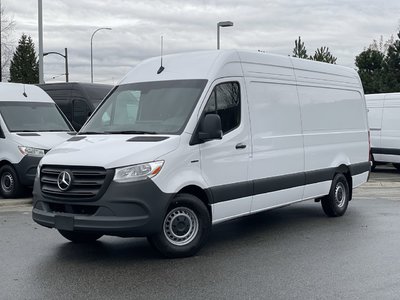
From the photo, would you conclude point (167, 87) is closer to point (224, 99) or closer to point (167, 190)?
point (224, 99)

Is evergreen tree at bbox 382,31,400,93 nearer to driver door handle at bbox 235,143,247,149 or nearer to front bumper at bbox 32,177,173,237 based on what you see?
driver door handle at bbox 235,143,247,149

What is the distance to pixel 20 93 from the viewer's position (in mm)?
12422

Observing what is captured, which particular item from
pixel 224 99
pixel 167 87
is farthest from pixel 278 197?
pixel 167 87

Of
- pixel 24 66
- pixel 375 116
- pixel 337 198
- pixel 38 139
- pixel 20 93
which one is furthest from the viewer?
pixel 24 66

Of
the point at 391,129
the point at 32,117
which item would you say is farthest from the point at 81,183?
the point at 391,129

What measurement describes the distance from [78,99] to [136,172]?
10.1 metres

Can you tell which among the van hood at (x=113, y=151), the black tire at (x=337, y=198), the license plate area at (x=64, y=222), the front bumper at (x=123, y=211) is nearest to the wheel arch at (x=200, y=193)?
the front bumper at (x=123, y=211)

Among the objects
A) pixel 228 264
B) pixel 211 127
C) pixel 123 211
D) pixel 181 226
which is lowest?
pixel 228 264

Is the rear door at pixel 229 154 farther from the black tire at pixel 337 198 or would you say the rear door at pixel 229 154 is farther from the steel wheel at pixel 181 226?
the black tire at pixel 337 198

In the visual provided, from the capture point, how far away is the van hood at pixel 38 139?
1112cm

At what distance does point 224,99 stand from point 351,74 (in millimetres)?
4059

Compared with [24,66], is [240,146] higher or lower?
lower

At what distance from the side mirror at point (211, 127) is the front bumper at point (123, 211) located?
0.85 m

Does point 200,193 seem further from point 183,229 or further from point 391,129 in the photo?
point 391,129
